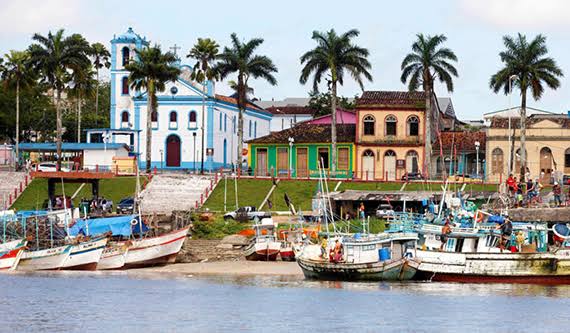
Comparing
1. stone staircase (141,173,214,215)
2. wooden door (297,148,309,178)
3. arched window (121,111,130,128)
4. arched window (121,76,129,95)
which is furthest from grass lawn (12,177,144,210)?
arched window (121,76,129,95)

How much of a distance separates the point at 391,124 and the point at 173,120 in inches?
931

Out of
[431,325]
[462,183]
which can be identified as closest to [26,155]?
[462,183]

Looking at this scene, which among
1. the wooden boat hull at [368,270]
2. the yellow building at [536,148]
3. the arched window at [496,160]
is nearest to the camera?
the wooden boat hull at [368,270]

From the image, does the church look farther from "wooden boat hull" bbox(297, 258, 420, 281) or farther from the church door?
"wooden boat hull" bbox(297, 258, 420, 281)

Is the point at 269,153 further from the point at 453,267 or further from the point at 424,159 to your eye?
the point at 453,267

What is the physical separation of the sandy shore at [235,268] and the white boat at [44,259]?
12.1ft

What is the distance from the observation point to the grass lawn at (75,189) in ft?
312

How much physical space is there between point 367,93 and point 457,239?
2008 inches

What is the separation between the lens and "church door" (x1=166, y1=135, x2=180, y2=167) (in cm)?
11931

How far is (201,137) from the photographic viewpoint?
11800 centimetres

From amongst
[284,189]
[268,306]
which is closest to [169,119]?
[284,189]

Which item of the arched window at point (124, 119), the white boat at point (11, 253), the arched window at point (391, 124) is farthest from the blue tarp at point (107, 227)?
the arched window at point (124, 119)

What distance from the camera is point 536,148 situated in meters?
101

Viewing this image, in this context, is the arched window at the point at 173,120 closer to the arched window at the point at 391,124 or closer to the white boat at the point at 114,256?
the arched window at the point at 391,124
